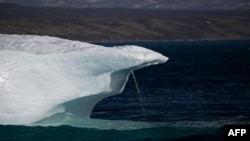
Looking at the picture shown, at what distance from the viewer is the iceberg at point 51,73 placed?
18.6 meters

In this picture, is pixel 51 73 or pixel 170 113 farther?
pixel 170 113

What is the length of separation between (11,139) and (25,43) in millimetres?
3369

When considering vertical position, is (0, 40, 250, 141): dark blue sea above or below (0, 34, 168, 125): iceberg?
below

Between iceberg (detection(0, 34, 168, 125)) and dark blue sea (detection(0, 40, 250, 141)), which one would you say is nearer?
iceberg (detection(0, 34, 168, 125))

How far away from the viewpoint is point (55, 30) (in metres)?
186

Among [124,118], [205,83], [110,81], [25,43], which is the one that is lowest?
[205,83]

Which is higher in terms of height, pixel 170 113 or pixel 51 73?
pixel 51 73

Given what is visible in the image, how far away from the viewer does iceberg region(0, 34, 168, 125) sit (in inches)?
731

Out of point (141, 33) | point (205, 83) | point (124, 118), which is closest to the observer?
point (124, 118)

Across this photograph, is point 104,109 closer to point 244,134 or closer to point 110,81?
point 110,81

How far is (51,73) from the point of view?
18938 millimetres

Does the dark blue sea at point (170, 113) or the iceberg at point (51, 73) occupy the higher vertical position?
the iceberg at point (51, 73)

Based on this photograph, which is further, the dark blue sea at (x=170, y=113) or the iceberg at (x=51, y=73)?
the dark blue sea at (x=170, y=113)

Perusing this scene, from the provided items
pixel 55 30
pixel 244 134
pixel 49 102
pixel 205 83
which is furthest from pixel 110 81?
pixel 55 30
